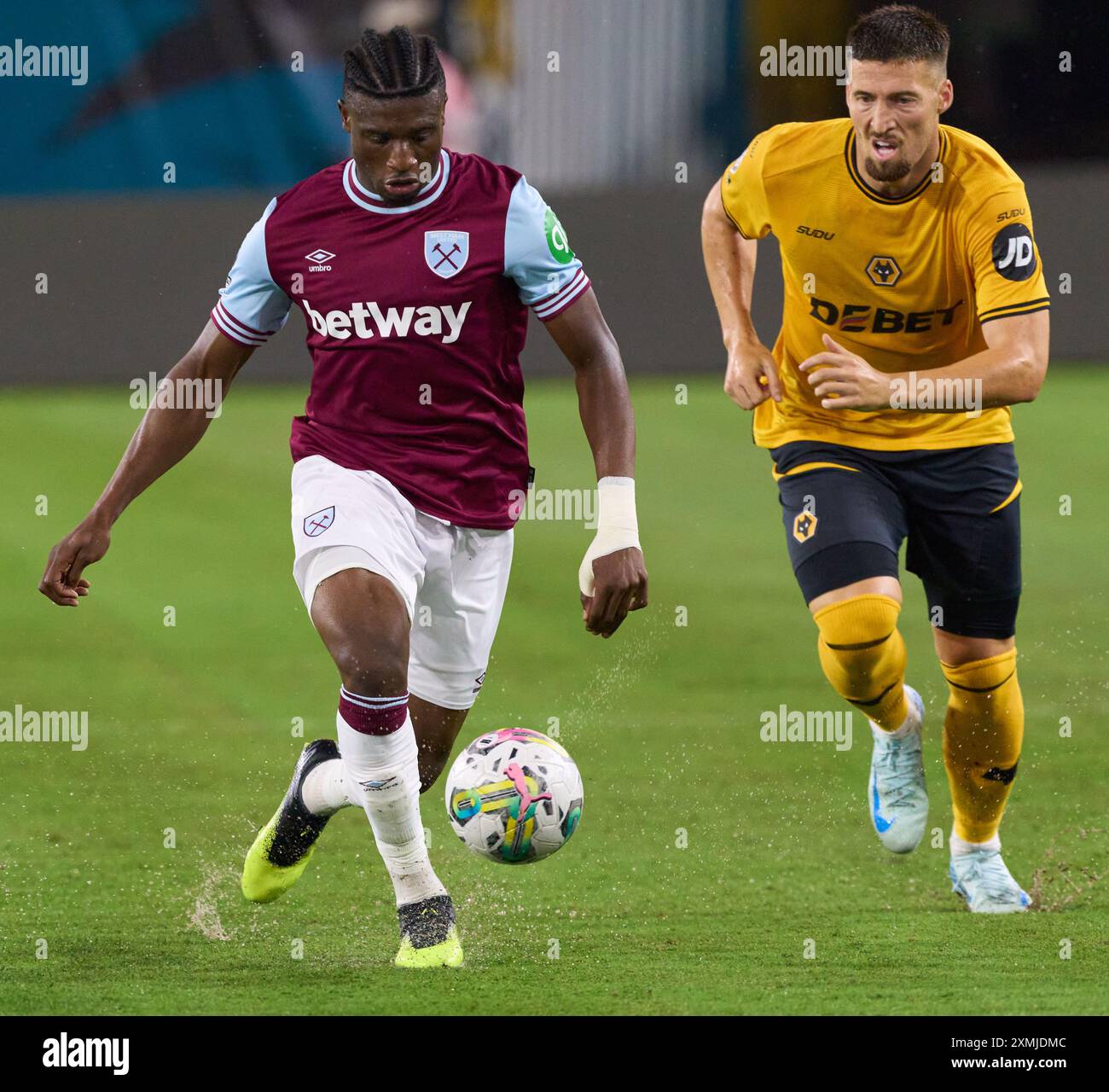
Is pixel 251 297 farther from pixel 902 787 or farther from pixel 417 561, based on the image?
pixel 902 787

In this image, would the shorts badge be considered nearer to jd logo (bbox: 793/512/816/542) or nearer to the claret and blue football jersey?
the claret and blue football jersey

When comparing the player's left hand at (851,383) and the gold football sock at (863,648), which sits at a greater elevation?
the player's left hand at (851,383)

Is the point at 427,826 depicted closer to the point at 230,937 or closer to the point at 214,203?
the point at 230,937

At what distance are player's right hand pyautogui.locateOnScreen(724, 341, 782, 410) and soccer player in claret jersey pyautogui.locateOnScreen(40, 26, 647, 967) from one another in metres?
0.71

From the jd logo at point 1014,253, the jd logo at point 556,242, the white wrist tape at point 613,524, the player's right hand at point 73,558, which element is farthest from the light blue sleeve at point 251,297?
the jd logo at point 1014,253

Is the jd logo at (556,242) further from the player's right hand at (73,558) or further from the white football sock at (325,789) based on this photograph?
the white football sock at (325,789)

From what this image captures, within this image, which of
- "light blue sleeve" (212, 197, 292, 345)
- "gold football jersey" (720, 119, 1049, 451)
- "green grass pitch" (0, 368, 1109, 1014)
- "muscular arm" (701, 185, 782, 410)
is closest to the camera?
"green grass pitch" (0, 368, 1109, 1014)

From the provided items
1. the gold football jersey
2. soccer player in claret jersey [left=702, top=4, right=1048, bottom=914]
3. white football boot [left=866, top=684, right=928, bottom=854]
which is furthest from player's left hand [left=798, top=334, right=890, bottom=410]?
white football boot [left=866, top=684, right=928, bottom=854]

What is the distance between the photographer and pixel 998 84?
53.9 ft

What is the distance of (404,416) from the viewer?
568 cm

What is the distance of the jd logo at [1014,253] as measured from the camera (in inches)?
232

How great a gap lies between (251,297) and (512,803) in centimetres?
158

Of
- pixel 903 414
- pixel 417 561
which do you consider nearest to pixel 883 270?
pixel 903 414

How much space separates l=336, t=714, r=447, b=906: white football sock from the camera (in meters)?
5.35
